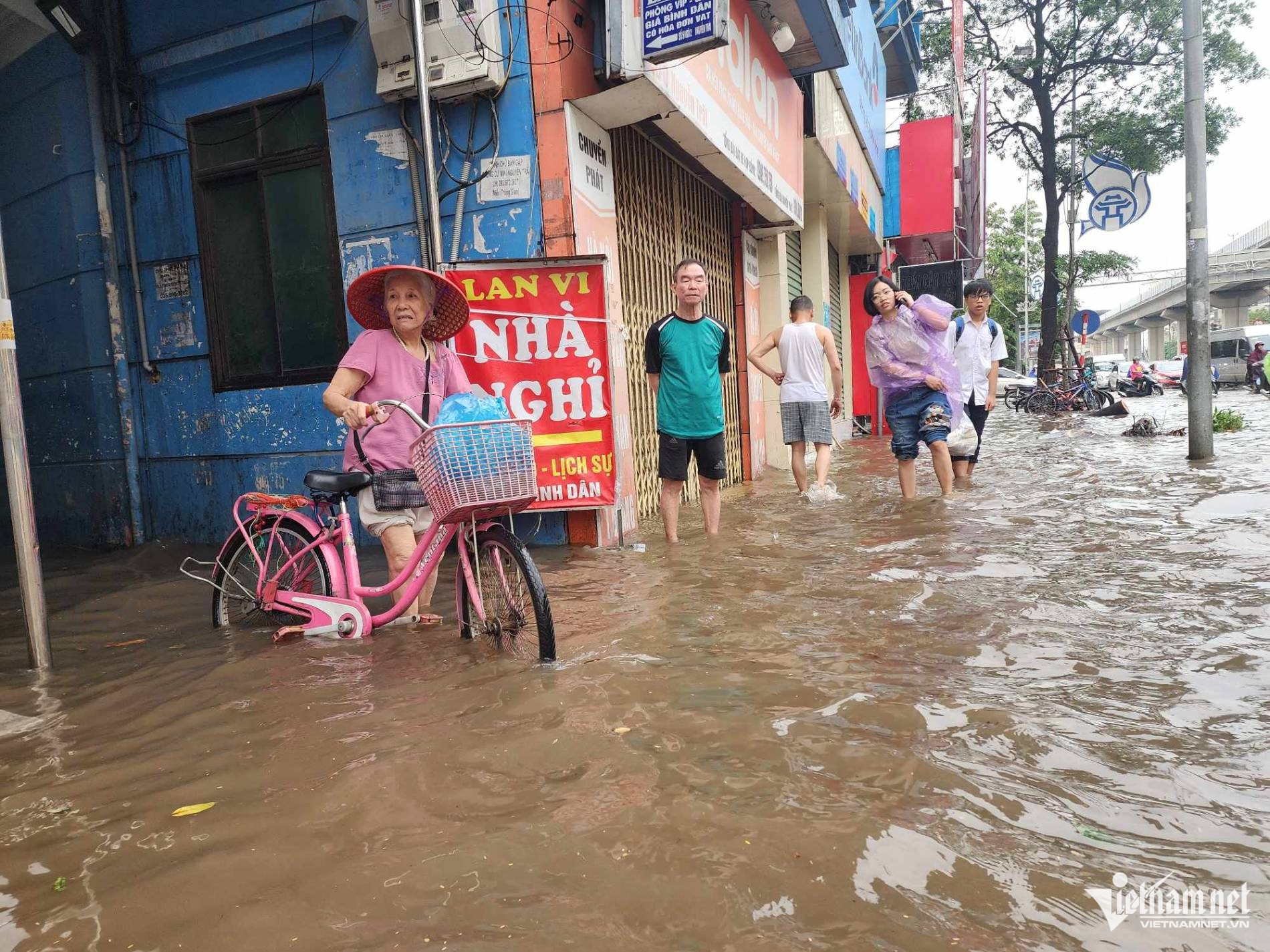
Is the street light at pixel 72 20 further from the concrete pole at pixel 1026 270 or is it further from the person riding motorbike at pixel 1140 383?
the concrete pole at pixel 1026 270

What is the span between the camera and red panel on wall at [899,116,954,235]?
18.7 metres

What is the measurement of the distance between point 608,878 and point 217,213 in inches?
274

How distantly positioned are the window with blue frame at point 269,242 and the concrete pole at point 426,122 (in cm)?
120

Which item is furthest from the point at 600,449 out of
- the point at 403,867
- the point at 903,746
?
the point at 403,867

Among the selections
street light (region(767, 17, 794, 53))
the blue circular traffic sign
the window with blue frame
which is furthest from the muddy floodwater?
the blue circular traffic sign

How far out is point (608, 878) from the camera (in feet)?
5.89

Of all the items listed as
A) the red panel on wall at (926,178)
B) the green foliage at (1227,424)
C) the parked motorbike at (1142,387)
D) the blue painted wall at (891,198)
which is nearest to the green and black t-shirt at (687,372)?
the green foliage at (1227,424)

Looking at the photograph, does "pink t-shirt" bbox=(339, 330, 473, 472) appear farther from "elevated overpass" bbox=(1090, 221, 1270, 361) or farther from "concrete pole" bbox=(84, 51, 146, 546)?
"elevated overpass" bbox=(1090, 221, 1270, 361)

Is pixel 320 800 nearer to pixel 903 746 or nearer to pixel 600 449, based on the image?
pixel 903 746

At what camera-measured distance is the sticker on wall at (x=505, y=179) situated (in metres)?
5.83

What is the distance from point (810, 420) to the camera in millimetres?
7777

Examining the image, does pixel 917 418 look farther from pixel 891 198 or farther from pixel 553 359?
pixel 891 198

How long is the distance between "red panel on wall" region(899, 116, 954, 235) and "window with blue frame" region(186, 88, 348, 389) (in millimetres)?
15542

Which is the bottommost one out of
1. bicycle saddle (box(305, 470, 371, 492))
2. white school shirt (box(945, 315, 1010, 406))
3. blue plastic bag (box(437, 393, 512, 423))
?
bicycle saddle (box(305, 470, 371, 492))
